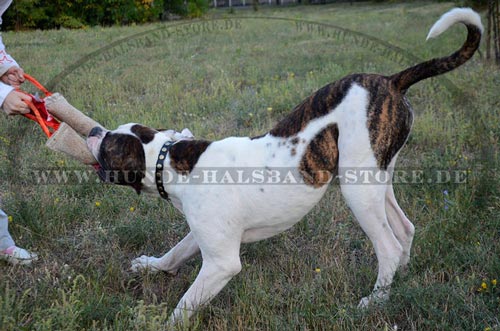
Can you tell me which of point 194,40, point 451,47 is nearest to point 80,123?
point 451,47

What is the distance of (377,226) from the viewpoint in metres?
2.91

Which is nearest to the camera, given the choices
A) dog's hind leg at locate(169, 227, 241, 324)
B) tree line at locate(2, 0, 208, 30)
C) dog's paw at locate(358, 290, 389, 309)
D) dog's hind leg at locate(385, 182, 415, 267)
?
dog's hind leg at locate(169, 227, 241, 324)

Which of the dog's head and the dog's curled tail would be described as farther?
the dog's head

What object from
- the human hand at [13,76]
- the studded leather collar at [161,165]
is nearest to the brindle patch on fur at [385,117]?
the studded leather collar at [161,165]

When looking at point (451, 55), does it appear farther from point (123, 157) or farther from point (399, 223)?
point (123, 157)

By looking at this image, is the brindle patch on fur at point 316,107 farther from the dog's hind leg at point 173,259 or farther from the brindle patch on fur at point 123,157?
the dog's hind leg at point 173,259

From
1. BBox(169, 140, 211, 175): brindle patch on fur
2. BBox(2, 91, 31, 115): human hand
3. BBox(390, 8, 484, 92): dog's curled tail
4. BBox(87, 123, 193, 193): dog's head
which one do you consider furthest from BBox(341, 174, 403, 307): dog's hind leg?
BBox(2, 91, 31, 115): human hand

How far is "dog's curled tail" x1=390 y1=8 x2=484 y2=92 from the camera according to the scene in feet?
8.87

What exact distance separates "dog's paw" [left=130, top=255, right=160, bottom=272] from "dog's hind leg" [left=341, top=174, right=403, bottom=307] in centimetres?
134

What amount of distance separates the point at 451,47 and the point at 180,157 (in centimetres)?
764

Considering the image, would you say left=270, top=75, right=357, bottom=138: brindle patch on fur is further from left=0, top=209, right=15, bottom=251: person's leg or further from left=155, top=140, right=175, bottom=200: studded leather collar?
left=0, top=209, right=15, bottom=251: person's leg

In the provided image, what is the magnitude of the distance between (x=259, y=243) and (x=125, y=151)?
1320 millimetres

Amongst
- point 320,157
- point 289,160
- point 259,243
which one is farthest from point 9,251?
point 320,157

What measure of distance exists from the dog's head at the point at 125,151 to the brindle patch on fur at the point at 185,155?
0.09 meters
